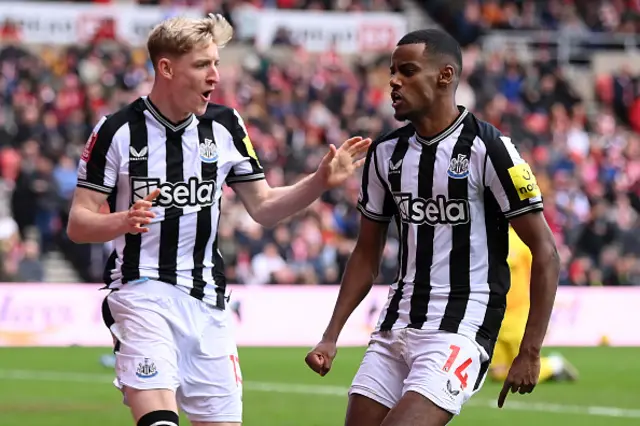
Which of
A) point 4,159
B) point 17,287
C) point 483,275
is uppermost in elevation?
point 483,275

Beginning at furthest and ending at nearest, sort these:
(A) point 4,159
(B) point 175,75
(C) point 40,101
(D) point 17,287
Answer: (C) point 40,101 → (A) point 4,159 → (D) point 17,287 → (B) point 175,75

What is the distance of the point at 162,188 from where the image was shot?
274 inches

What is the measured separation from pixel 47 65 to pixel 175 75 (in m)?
17.5

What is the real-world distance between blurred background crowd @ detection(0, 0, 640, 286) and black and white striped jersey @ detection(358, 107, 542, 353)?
14.2 metres

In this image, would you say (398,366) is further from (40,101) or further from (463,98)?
(463,98)

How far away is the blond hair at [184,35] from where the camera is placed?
6.88 metres

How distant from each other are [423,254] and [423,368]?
0.56 meters

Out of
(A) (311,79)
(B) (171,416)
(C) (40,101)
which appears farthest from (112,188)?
(A) (311,79)

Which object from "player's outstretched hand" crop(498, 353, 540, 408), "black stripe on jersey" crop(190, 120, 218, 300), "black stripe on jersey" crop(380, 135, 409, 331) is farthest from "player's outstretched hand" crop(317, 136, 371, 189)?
"player's outstretched hand" crop(498, 353, 540, 408)

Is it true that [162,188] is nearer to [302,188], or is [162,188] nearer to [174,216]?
[174,216]

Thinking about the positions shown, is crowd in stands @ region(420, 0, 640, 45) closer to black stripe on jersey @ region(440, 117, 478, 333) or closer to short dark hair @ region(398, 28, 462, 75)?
short dark hair @ region(398, 28, 462, 75)

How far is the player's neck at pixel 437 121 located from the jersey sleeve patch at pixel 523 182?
42 centimetres

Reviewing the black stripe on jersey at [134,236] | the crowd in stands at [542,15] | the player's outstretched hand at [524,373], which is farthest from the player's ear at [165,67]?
the crowd in stands at [542,15]

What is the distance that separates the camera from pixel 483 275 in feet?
21.2
